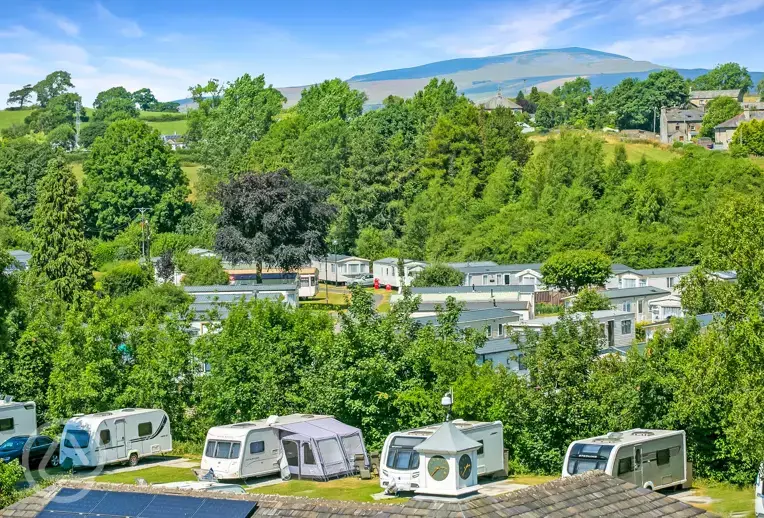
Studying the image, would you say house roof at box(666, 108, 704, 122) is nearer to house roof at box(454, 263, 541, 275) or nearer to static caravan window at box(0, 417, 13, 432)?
house roof at box(454, 263, 541, 275)

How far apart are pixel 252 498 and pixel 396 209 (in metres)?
67.0

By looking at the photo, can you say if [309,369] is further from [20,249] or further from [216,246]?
[20,249]

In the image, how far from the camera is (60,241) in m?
59.8

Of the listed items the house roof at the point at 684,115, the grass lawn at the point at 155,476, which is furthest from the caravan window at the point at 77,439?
the house roof at the point at 684,115

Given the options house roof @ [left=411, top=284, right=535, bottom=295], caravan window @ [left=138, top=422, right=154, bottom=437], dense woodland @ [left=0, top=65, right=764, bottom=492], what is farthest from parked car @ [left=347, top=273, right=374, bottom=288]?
caravan window @ [left=138, top=422, right=154, bottom=437]

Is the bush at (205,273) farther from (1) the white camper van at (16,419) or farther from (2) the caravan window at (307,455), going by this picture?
(2) the caravan window at (307,455)

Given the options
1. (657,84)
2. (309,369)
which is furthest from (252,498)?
(657,84)

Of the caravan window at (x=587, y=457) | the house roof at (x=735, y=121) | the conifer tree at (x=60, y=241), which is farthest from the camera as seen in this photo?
the house roof at (x=735, y=121)

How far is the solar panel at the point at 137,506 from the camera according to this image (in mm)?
12938

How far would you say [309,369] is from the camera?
29.8 meters

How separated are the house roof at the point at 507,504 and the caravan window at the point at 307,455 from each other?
10540 mm

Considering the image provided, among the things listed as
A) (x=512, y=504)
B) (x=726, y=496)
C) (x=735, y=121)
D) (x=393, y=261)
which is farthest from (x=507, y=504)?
(x=735, y=121)

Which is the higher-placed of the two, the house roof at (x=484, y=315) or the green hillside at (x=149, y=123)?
the green hillside at (x=149, y=123)

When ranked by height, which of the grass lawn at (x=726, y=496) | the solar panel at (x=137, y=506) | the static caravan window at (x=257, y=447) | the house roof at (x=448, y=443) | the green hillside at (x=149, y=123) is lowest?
the grass lawn at (x=726, y=496)
